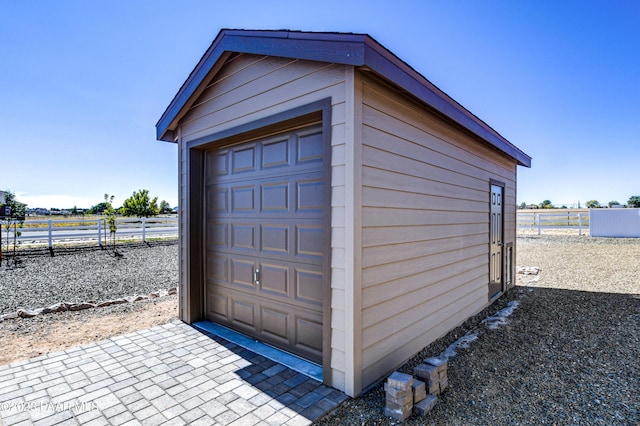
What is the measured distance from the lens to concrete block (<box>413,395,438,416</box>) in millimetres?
1956

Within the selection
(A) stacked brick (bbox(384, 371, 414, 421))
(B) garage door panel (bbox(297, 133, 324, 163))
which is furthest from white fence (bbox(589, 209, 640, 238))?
(A) stacked brick (bbox(384, 371, 414, 421))

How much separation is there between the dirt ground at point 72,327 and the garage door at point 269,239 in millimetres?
1006

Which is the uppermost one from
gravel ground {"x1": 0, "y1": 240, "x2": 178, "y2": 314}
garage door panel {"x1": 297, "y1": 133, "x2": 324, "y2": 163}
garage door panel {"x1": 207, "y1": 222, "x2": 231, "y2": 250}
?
garage door panel {"x1": 297, "y1": 133, "x2": 324, "y2": 163}

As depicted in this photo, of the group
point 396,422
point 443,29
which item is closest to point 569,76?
point 443,29

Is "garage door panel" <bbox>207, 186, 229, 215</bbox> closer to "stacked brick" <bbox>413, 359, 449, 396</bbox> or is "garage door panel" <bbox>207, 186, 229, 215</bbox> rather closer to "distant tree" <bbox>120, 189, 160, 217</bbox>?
"stacked brick" <bbox>413, 359, 449, 396</bbox>

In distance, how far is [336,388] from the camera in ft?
7.50

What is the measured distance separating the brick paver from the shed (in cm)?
37

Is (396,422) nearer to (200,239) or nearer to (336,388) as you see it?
(336,388)

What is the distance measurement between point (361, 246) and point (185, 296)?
2866 millimetres

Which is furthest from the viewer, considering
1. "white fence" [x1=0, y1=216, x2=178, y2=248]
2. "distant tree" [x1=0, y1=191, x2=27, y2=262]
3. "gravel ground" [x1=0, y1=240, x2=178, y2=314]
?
"white fence" [x1=0, y1=216, x2=178, y2=248]

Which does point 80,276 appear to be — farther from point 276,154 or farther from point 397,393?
point 397,393

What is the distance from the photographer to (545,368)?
2.70 m

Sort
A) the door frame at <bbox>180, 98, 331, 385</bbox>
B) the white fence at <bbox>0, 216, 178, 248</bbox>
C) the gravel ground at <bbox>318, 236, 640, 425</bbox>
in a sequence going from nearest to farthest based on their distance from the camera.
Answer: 1. the gravel ground at <bbox>318, 236, 640, 425</bbox>
2. the door frame at <bbox>180, 98, 331, 385</bbox>
3. the white fence at <bbox>0, 216, 178, 248</bbox>

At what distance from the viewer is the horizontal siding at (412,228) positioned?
238 centimetres
